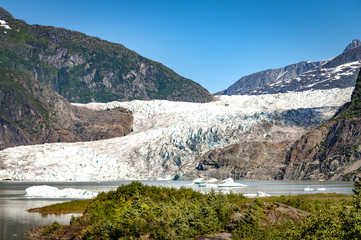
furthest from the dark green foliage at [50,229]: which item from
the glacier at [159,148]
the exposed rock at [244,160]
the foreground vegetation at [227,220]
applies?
the exposed rock at [244,160]

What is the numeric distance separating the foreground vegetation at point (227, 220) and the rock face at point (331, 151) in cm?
8825

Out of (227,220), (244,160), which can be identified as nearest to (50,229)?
(227,220)

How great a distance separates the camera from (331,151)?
423 ft

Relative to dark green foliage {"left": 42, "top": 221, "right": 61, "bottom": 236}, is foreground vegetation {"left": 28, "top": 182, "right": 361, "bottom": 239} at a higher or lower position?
higher

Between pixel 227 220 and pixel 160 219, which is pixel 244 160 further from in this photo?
pixel 160 219

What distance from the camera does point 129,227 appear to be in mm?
29750

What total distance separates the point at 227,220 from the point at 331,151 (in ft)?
353

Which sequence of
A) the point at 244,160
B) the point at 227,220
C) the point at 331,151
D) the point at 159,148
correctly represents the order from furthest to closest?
the point at 159,148 → the point at 244,160 → the point at 331,151 → the point at 227,220

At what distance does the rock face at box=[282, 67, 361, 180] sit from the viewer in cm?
11831

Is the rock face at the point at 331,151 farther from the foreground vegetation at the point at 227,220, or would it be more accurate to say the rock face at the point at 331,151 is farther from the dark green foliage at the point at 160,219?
the foreground vegetation at the point at 227,220

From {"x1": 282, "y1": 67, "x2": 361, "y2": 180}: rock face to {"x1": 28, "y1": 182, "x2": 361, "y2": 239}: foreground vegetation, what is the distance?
88.3 m

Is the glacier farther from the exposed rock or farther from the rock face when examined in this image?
the rock face

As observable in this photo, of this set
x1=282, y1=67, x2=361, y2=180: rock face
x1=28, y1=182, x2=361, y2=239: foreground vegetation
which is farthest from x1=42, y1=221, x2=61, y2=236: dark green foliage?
x1=282, y1=67, x2=361, y2=180: rock face

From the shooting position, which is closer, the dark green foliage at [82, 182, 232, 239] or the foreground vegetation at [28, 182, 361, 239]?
the foreground vegetation at [28, 182, 361, 239]
